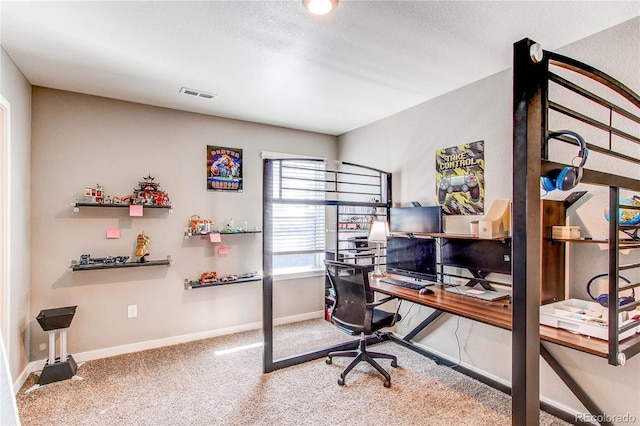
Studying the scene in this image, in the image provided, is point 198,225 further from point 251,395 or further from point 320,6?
point 320,6

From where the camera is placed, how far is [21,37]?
207 centimetres

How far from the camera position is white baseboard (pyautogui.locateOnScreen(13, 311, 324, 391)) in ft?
9.08

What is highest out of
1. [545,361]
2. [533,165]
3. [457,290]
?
[533,165]

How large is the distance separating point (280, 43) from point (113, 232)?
2434 mm

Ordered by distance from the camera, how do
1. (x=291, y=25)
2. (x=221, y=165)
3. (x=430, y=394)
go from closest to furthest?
1. (x=291, y=25)
2. (x=430, y=394)
3. (x=221, y=165)

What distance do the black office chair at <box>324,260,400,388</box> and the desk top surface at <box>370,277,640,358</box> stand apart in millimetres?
233

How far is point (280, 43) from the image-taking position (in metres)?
2.15

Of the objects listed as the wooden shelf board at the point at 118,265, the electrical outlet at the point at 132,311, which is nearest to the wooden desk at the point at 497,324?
the wooden shelf board at the point at 118,265

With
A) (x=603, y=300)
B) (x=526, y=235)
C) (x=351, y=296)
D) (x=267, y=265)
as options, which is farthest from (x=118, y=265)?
(x=603, y=300)

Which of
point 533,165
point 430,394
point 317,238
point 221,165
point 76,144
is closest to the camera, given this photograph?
point 533,165

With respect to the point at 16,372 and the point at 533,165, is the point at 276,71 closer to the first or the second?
the point at 533,165

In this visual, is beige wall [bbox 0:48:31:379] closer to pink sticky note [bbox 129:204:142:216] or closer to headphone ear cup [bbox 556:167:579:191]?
pink sticky note [bbox 129:204:142:216]

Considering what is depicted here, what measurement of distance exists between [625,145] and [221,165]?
139 inches

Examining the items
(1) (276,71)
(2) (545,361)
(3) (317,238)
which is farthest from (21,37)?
(2) (545,361)
